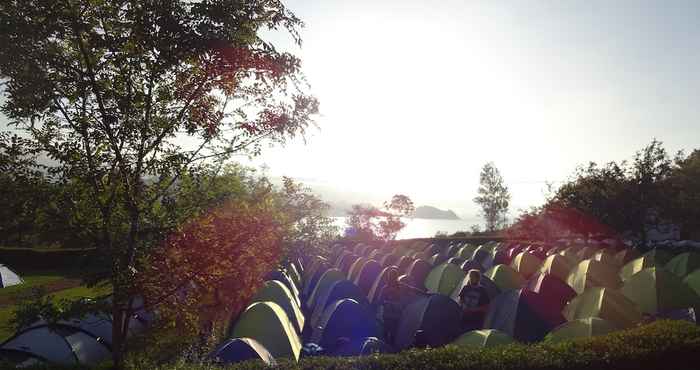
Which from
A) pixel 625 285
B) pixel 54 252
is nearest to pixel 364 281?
pixel 625 285

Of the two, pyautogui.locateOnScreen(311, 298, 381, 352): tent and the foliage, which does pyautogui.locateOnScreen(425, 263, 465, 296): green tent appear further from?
the foliage

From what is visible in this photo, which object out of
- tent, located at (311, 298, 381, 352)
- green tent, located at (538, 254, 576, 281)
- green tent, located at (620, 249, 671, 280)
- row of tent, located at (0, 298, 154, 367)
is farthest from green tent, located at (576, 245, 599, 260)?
row of tent, located at (0, 298, 154, 367)

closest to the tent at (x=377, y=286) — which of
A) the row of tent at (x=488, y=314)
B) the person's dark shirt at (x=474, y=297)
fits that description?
the row of tent at (x=488, y=314)

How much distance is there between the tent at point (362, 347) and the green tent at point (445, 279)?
285 inches

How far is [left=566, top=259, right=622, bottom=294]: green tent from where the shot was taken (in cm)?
1421

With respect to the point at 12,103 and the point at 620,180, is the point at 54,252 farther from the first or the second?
the point at 620,180

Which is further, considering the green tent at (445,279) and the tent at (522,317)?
the green tent at (445,279)

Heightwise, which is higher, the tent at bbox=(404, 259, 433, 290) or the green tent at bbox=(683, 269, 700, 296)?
the green tent at bbox=(683, 269, 700, 296)

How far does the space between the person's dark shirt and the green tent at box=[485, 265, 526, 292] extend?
419 cm

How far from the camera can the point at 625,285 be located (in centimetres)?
1254

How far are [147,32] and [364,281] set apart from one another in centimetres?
1483

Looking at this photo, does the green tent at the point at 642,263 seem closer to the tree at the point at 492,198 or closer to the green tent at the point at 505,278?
the green tent at the point at 505,278

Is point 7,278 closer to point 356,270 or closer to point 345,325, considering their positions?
point 356,270

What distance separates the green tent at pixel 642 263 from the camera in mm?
15000
